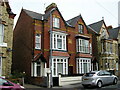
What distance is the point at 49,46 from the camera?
21078 millimetres

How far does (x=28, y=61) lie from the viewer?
19656mm

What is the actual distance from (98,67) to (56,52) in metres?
10.4

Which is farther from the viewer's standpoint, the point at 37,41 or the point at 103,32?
the point at 103,32

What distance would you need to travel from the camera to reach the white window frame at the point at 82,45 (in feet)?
79.3

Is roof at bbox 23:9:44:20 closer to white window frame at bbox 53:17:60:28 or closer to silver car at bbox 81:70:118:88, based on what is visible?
white window frame at bbox 53:17:60:28

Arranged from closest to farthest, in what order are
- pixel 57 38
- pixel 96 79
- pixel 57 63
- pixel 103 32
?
pixel 96 79 → pixel 57 63 → pixel 57 38 → pixel 103 32

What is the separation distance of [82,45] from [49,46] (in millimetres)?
6125

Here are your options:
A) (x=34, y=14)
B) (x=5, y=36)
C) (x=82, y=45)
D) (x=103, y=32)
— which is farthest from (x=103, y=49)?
(x=5, y=36)

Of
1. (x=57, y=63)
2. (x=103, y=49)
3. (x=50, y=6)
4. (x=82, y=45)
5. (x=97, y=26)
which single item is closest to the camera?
(x=57, y=63)

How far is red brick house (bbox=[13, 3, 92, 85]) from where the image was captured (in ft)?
64.4

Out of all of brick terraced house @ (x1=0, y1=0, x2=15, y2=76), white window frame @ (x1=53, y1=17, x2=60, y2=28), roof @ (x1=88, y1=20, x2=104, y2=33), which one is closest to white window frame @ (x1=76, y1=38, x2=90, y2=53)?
white window frame @ (x1=53, y1=17, x2=60, y2=28)

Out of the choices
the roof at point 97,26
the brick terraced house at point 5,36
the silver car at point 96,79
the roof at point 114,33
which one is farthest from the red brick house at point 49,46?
the roof at point 114,33

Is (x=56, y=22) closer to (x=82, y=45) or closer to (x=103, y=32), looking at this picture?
(x=82, y=45)

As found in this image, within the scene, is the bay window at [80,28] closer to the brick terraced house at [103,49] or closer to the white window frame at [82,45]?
the white window frame at [82,45]
